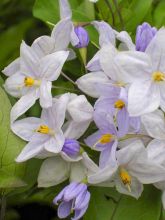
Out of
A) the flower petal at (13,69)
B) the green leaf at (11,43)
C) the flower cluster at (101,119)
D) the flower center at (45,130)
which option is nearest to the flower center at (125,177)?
the flower cluster at (101,119)

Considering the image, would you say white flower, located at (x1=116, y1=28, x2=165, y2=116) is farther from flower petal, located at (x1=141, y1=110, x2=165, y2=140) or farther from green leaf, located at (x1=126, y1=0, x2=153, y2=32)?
green leaf, located at (x1=126, y1=0, x2=153, y2=32)

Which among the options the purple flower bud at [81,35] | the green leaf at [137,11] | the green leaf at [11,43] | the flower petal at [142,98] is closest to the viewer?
the flower petal at [142,98]

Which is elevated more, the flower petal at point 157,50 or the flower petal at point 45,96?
the flower petal at point 157,50

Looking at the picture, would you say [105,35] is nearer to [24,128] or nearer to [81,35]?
[81,35]

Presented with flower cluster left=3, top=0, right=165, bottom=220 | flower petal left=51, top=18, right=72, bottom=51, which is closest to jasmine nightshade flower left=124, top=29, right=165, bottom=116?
flower cluster left=3, top=0, right=165, bottom=220

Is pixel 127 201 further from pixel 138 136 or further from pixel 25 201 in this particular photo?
pixel 25 201

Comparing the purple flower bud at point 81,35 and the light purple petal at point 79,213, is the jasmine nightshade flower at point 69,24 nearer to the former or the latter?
the purple flower bud at point 81,35
